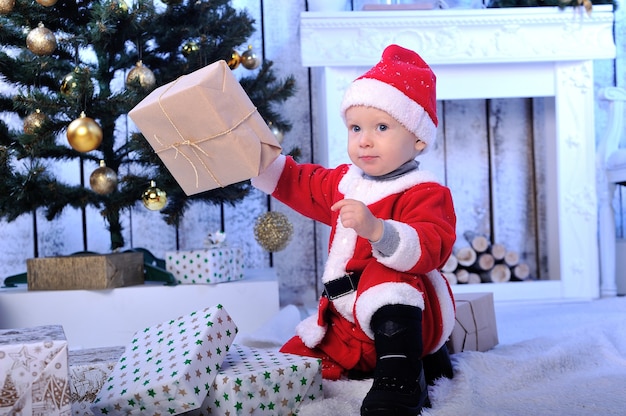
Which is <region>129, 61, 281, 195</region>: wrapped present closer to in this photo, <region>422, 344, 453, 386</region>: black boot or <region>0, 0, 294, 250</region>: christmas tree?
<region>422, 344, 453, 386</region>: black boot

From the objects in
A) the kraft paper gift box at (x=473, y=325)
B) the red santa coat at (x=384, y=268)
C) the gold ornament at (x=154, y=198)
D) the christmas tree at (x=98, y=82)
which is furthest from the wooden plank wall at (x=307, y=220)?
the red santa coat at (x=384, y=268)

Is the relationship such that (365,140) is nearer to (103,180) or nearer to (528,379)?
(528,379)

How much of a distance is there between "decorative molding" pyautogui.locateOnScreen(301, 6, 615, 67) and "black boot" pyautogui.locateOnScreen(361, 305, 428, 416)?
1293mm

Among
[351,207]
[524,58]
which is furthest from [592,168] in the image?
[351,207]

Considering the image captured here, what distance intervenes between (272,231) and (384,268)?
1075 mm

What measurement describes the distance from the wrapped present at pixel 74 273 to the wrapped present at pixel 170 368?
745 mm

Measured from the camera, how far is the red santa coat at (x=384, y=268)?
48.8 inches

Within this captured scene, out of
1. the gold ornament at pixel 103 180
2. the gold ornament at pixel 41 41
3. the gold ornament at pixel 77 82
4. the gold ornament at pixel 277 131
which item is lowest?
the gold ornament at pixel 103 180

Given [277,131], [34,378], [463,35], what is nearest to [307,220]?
[277,131]

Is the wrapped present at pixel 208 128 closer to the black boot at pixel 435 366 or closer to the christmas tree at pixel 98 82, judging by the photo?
the black boot at pixel 435 366

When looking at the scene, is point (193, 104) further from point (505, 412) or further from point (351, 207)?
point (505, 412)

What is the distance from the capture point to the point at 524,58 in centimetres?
242

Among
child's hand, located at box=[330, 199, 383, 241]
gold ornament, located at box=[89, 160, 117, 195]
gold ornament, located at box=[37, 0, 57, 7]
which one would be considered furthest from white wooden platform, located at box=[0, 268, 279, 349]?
child's hand, located at box=[330, 199, 383, 241]

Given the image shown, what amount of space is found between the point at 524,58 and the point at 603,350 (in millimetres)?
1194
